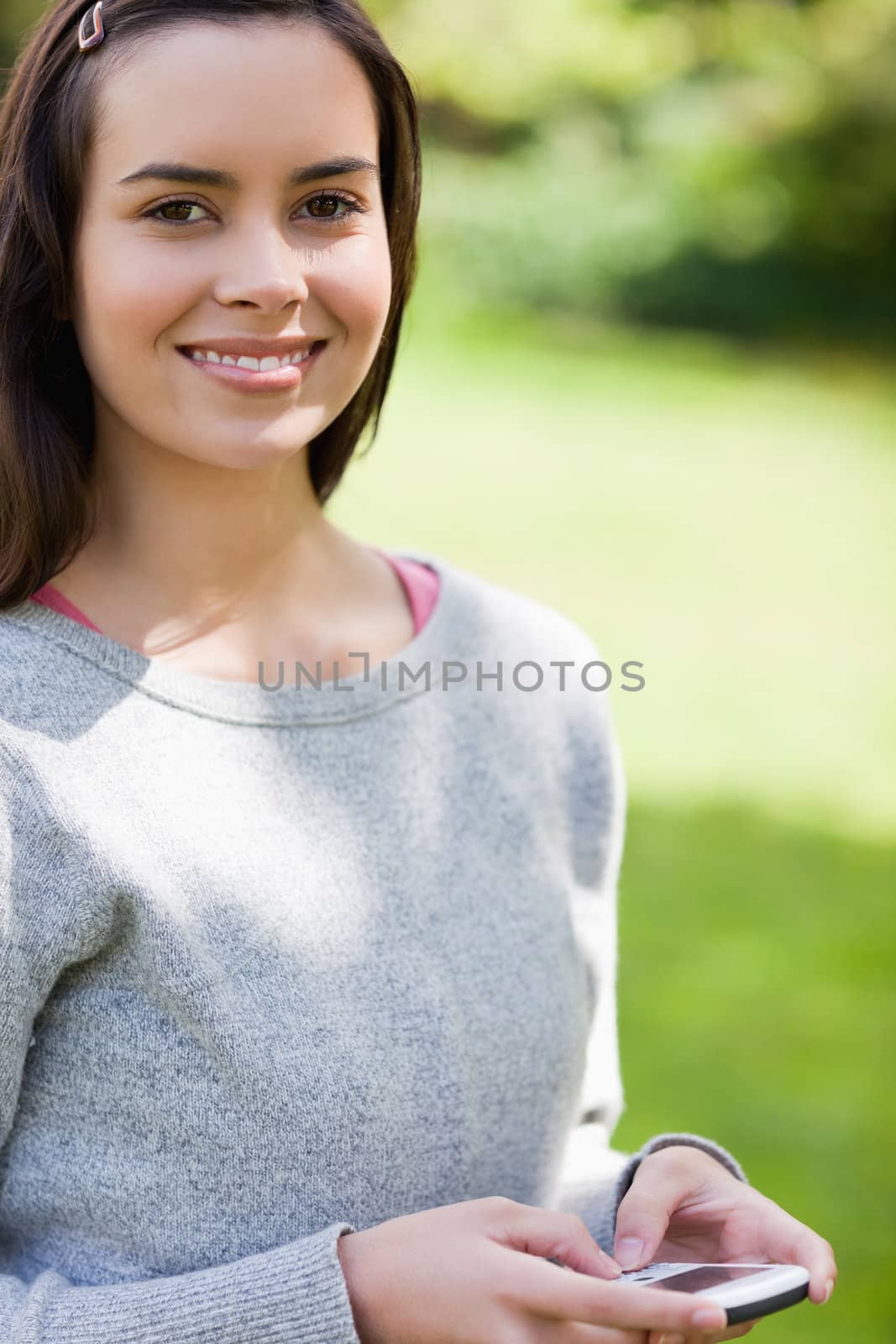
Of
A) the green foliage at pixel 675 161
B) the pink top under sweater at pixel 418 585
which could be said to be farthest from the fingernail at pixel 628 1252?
the green foliage at pixel 675 161

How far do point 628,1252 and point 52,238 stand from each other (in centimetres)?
102

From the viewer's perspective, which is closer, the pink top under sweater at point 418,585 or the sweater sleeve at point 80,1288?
the sweater sleeve at point 80,1288

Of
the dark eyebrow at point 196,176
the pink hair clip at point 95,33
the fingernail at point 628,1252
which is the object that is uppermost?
the pink hair clip at point 95,33

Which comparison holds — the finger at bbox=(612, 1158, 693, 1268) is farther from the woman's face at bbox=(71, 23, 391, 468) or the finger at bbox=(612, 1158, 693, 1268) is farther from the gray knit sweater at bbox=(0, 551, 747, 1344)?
the woman's face at bbox=(71, 23, 391, 468)

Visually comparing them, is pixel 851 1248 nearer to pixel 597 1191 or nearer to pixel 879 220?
pixel 597 1191

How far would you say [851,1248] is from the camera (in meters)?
3.01

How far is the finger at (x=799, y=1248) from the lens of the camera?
1.23m

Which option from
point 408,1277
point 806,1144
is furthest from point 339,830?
point 806,1144

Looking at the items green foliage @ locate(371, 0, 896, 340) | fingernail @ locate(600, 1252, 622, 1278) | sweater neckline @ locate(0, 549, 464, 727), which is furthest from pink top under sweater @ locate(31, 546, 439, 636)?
green foliage @ locate(371, 0, 896, 340)

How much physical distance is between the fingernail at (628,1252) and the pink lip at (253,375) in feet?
2.70

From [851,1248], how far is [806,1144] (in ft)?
1.14

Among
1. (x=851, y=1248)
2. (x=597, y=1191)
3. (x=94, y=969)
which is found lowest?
(x=851, y=1248)

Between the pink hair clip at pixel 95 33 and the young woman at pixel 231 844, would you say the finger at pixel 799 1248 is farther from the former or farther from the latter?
the pink hair clip at pixel 95 33

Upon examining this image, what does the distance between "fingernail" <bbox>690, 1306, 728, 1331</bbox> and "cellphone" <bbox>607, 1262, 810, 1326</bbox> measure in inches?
0.9
